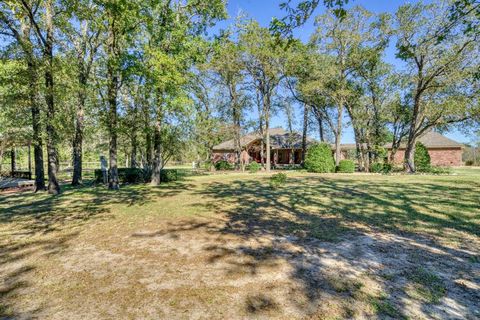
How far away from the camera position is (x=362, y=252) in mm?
4566

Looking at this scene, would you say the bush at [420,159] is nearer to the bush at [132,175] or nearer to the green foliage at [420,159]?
the green foliage at [420,159]

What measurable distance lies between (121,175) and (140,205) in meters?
9.67

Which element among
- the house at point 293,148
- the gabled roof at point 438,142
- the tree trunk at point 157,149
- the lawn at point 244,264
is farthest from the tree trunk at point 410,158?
the tree trunk at point 157,149

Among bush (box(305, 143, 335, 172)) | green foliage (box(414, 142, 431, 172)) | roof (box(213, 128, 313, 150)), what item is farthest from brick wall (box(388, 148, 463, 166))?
bush (box(305, 143, 335, 172))

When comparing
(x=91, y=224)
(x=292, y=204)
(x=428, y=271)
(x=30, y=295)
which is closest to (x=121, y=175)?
(x=91, y=224)

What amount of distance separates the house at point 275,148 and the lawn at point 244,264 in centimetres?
3189

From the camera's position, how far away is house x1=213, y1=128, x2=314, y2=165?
130 feet

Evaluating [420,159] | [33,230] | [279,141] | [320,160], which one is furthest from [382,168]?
[33,230]

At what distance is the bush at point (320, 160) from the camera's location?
24609 mm

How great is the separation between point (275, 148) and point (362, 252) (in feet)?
115

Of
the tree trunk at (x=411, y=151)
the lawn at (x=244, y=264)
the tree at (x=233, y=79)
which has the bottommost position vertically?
the lawn at (x=244, y=264)

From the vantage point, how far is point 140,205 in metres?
9.45

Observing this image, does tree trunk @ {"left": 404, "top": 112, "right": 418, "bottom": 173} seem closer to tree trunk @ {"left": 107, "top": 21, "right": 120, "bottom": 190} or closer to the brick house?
the brick house

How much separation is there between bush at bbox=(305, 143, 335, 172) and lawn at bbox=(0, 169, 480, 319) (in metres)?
16.6
